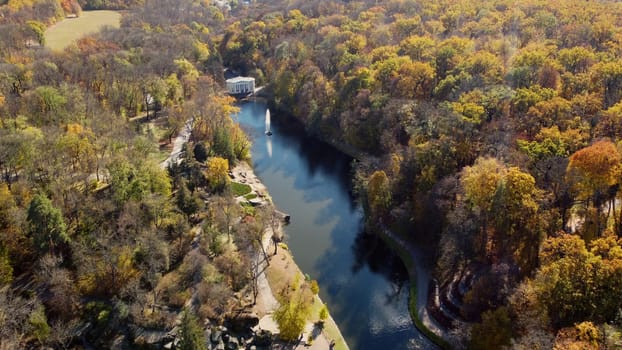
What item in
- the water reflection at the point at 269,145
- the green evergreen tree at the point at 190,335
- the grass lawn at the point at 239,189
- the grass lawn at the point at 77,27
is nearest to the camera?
the green evergreen tree at the point at 190,335

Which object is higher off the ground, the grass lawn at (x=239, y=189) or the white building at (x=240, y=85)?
the white building at (x=240, y=85)

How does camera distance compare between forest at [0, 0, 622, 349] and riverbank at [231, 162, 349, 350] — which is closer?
forest at [0, 0, 622, 349]

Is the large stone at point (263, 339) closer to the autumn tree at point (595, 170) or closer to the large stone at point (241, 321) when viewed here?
the large stone at point (241, 321)

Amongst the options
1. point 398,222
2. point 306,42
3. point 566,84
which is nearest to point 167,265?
point 398,222

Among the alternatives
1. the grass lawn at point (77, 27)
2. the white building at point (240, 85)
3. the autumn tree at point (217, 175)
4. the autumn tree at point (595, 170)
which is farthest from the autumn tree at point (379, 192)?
the grass lawn at point (77, 27)

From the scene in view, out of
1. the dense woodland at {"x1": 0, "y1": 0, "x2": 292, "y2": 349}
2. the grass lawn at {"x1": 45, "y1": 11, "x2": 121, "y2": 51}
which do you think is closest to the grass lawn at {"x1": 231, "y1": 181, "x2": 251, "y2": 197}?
the dense woodland at {"x1": 0, "y1": 0, "x2": 292, "y2": 349}

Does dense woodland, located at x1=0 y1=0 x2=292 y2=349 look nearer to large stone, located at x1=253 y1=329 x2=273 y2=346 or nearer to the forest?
the forest

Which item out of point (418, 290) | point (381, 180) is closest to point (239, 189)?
point (381, 180)

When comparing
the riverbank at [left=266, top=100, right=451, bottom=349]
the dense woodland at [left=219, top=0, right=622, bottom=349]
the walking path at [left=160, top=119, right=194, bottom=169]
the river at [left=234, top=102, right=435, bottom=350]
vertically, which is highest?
the dense woodland at [left=219, top=0, right=622, bottom=349]
